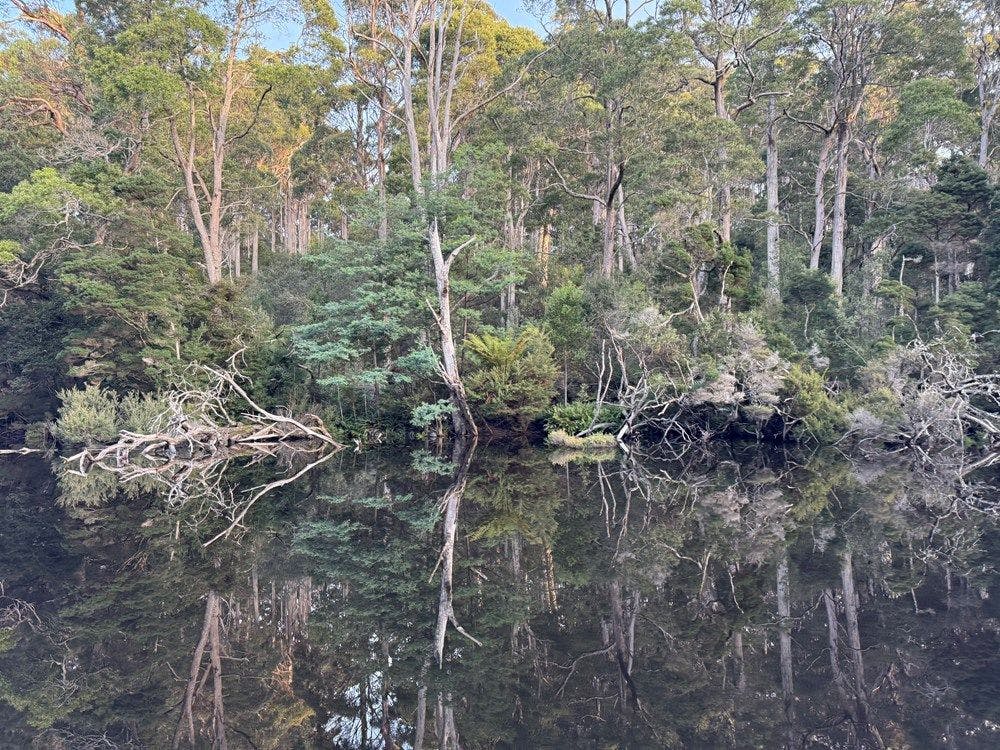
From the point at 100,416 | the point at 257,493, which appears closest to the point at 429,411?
the point at 257,493

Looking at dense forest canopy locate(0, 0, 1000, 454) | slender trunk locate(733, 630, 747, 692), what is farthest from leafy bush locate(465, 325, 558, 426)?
slender trunk locate(733, 630, 747, 692)

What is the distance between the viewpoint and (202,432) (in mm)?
14398

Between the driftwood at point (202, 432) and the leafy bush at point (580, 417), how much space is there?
227 inches

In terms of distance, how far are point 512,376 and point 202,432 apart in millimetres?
7566

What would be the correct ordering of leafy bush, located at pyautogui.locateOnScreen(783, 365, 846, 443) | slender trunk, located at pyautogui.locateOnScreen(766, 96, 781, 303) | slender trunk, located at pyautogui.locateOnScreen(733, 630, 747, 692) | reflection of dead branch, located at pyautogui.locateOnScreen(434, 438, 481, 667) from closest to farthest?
slender trunk, located at pyautogui.locateOnScreen(733, 630, 747, 692) → reflection of dead branch, located at pyautogui.locateOnScreen(434, 438, 481, 667) → leafy bush, located at pyautogui.locateOnScreen(783, 365, 846, 443) → slender trunk, located at pyautogui.locateOnScreen(766, 96, 781, 303)

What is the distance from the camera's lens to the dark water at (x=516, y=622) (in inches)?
167

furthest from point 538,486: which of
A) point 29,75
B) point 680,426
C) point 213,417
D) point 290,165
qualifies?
point 290,165

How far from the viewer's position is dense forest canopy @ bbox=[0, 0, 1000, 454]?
17.1 metres

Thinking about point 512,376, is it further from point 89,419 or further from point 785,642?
point 785,642

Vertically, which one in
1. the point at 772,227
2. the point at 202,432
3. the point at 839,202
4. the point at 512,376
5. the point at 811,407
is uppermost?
the point at 839,202

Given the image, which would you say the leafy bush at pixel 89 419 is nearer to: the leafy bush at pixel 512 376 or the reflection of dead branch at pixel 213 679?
the leafy bush at pixel 512 376

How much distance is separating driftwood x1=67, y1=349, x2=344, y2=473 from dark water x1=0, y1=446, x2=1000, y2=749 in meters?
2.38

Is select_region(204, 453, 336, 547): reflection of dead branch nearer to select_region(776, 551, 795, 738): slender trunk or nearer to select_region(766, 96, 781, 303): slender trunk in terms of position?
select_region(776, 551, 795, 738): slender trunk

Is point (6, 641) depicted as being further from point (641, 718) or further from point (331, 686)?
point (641, 718)
